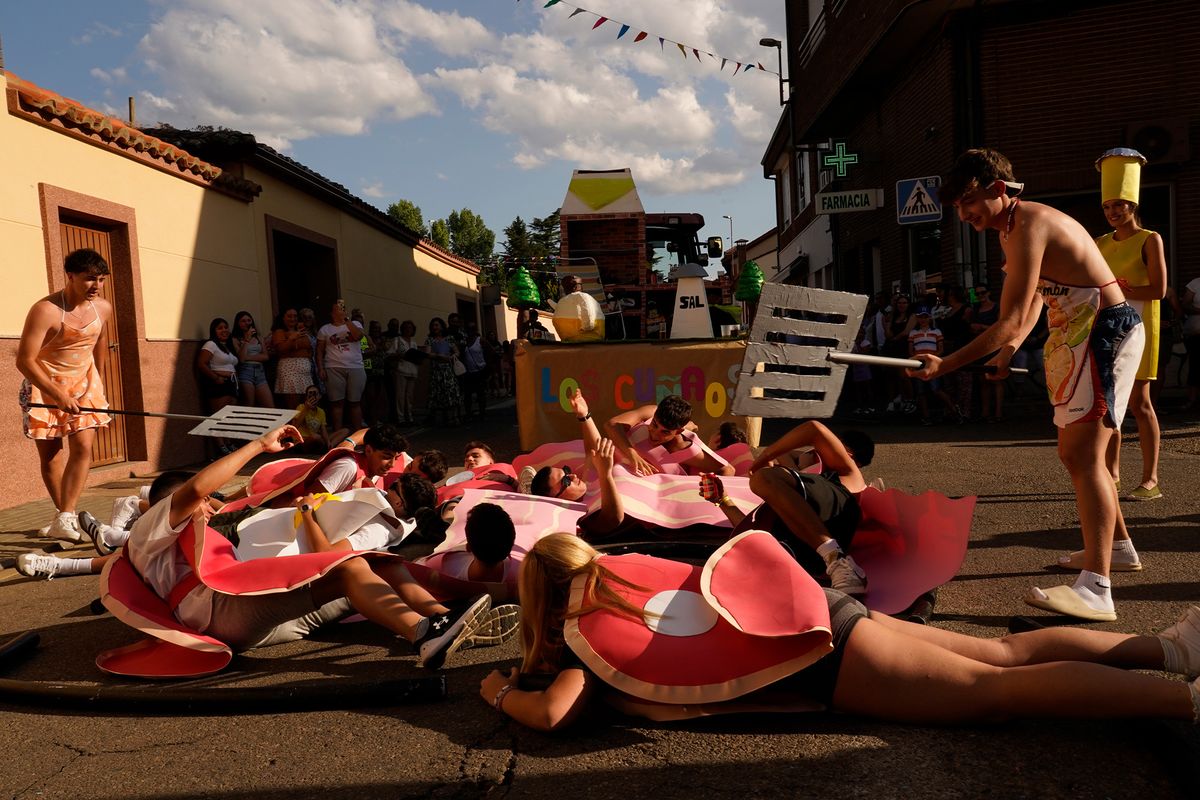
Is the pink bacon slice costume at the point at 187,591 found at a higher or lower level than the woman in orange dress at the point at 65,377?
lower

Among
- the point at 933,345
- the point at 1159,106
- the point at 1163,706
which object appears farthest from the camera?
the point at 1159,106

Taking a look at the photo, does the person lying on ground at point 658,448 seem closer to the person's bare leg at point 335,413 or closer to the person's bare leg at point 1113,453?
the person's bare leg at point 1113,453

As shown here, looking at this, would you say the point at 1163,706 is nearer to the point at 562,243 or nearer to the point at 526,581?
the point at 526,581

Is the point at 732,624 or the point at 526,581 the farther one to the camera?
the point at 526,581

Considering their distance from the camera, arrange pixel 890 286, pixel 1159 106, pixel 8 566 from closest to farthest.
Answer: pixel 8 566, pixel 1159 106, pixel 890 286

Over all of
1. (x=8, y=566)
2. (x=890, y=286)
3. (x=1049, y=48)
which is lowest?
(x=8, y=566)

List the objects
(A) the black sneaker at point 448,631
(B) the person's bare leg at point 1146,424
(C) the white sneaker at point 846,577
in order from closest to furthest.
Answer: (A) the black sneaker at point 448,631 → (C) the white sneaker at point 846,577 → (B) the person's bare leg at point 1146,424

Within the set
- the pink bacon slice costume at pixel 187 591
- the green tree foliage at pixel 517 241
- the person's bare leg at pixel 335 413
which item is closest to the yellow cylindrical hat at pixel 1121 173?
the pink bacon slice costume at pixel 187 591

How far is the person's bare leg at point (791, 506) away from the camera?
4.12 meters

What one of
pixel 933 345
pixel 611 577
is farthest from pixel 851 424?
pixel 611 577

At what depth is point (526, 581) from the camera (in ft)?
9.58

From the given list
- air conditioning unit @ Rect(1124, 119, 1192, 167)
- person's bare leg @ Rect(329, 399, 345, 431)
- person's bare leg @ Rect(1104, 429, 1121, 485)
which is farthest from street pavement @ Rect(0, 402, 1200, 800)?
air conditioning unit @ Rect(1124, 119, 1192, 167)

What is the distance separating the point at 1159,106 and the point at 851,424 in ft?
20.1

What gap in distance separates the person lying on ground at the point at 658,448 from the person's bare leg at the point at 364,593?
8.58ft
